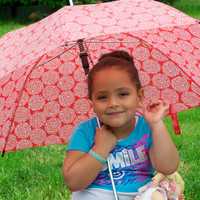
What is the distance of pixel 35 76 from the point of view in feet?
12.0

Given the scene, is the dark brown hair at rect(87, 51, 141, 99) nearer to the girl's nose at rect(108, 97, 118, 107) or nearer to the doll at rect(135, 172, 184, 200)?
the girl's nose at rect(108, 97, 118, 107)

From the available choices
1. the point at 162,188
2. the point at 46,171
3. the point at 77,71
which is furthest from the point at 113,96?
the point at 46,171

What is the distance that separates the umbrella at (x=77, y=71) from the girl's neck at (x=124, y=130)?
0.44 m

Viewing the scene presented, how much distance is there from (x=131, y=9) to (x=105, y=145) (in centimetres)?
70

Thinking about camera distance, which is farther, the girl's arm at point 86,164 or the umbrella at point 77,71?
the umbrella at point 77,71

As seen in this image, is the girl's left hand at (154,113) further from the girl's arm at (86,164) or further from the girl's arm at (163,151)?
the girl's arm at (86,164)

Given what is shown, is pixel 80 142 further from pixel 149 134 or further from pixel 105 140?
pixel 149 134

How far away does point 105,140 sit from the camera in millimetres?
3090

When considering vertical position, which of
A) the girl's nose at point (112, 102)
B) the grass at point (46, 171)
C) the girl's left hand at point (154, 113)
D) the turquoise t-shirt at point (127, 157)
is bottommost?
the grass at point (46, 171)

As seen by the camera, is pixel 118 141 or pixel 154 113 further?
pixel 118 141

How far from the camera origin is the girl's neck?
3160mm

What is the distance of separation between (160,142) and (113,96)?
0.92 feet

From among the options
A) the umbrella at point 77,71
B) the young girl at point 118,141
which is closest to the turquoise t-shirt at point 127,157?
the young girl at point 118,141

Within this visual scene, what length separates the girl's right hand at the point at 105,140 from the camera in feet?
10.1
